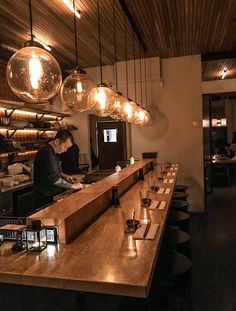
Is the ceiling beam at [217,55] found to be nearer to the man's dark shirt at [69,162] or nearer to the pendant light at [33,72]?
the man's dark shirt at [69,162]

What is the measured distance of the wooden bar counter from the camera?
3.99 ft

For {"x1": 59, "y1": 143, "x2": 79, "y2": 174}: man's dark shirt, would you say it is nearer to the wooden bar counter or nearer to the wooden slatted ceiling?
the wooden slatted ceiling

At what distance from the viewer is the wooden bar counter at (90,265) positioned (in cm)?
121

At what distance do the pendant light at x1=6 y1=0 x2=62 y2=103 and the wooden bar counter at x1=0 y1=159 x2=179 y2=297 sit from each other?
0.85m

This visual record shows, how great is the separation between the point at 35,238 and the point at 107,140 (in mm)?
5255

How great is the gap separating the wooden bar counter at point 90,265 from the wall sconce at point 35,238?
42 mm

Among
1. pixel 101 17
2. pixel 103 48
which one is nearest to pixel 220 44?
pixel 103 48

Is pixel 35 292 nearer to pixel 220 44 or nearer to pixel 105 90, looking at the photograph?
pixel 105 90

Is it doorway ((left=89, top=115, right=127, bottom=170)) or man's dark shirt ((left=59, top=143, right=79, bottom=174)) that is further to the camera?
doorway ((left=89, top=115, right=127, bottom=170))

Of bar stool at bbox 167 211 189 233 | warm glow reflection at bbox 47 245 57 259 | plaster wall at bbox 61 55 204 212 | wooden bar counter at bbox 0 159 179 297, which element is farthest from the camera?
plaster wall at bbox 61 55 204 212

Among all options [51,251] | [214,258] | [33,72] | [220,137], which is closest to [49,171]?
[33,72]

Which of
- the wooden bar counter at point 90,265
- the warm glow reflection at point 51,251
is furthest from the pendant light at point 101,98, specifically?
the warm glow reflection at point 51,251

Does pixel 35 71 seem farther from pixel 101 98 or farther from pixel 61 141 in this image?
pixel 61 141

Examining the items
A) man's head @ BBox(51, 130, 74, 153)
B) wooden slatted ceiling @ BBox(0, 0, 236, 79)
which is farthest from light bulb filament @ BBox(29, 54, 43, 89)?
wooden slatted ceiling @ BBox(0, 0, 236, 79)
